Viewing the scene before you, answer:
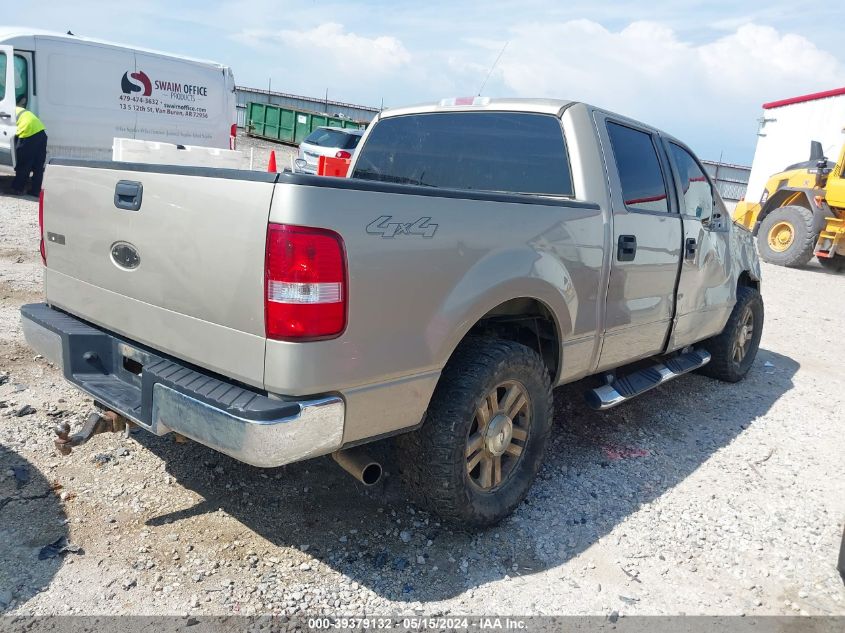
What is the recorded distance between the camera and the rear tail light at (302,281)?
207cm

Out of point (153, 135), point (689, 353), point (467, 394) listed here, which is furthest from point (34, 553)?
point (153, 135)

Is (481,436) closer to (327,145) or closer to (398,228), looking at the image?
(398,228)

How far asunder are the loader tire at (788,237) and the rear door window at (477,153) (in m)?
11.1

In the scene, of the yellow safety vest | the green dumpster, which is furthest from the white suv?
the green dumpster

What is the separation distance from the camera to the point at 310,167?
53.5 ft

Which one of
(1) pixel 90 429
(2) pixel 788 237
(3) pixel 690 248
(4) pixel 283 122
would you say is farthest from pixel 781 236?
(4) pixel 283 122

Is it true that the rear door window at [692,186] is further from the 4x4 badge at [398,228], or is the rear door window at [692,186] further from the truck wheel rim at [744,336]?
the 4x4 badge at [398,228]

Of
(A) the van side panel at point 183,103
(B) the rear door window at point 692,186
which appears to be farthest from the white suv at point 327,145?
(B) the rear door window at point 692,186

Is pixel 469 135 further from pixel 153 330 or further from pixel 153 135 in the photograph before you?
pixel 153 135

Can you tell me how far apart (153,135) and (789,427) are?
11974 mm

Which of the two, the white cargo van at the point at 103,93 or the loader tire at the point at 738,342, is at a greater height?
the white cargo van at the point at 103,93

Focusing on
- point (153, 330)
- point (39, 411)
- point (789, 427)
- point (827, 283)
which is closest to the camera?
point (153, 330)

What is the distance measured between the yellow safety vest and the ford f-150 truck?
8.67m

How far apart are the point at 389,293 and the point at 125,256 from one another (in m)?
1.12
